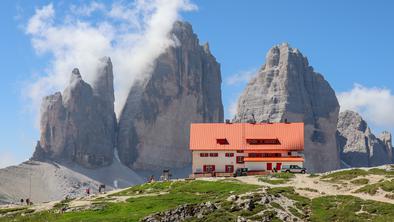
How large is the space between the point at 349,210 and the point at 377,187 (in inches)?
404

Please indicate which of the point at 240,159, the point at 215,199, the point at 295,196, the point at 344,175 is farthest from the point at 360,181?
the point at 240,159

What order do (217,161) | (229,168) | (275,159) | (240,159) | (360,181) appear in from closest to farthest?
(360,181), (275,159), (229,168), (240,159), (217,161)

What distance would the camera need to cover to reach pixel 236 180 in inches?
3349

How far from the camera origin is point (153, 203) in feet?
232

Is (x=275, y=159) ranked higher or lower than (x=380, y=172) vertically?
higher

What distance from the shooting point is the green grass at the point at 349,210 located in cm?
5774

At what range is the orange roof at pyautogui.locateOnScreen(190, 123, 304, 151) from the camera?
355ft

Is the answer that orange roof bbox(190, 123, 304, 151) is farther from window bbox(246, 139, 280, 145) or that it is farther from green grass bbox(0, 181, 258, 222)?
green grass bbox(0, 181, 258, 222)

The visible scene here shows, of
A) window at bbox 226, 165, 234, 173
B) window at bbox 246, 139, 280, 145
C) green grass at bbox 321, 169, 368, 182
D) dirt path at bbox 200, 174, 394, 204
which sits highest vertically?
window at bbox 246, 139, 280, 145

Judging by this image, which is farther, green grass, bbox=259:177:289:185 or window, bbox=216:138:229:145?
window, bbox=216:138:229:145

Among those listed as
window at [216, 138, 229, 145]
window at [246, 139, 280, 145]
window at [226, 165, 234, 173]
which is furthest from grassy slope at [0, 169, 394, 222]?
window at [246, 139, 280, 145]

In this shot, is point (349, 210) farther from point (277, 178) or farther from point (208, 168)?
point (208, 168)

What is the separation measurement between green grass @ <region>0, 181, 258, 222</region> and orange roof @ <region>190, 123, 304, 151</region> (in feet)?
83.6

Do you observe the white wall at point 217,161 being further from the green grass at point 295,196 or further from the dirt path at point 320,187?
the green grass at point 295,196
